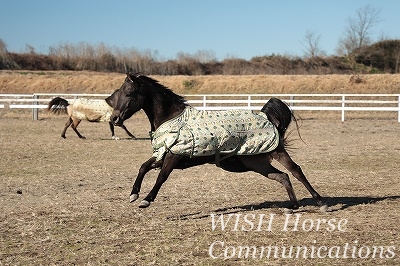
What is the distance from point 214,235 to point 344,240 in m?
1.33

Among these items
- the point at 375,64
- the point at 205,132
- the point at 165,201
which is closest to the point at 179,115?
the point at 205,132

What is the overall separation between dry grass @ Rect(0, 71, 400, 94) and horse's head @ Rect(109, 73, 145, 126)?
30973 millimetres

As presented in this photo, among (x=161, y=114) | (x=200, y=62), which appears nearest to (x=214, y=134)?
(x=161, y=114)

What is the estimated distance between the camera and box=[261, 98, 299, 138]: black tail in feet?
26.8

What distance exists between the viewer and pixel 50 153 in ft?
49.3

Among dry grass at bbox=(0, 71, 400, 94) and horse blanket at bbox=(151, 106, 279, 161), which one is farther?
dry grass at bbox=(0, 71, 400, 94)

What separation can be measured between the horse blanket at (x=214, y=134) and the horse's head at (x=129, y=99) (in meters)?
0.45

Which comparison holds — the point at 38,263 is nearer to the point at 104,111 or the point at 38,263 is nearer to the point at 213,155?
the point at 213,155

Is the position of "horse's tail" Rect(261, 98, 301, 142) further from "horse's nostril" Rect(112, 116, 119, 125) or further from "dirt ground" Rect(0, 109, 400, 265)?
"horse's nostril" Rect(112, 116, 119, 125)

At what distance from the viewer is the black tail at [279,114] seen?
8.17 metres

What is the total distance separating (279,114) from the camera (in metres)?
8.23

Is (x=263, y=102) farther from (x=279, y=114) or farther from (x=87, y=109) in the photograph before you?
(x=279, y=114)

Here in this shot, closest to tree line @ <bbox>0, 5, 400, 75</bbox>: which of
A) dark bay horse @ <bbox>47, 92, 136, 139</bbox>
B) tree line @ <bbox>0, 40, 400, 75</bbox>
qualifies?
tree line @ <bbox>0, 40, 400, 75</bbox>

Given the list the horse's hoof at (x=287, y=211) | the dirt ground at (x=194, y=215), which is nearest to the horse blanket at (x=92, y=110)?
the dirt ground at (x=194, y=215)
